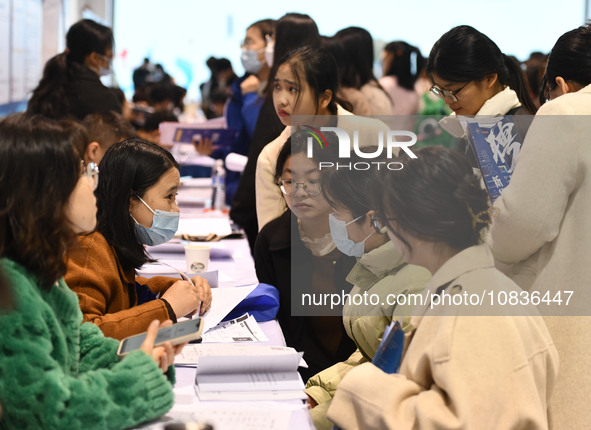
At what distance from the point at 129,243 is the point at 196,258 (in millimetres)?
654

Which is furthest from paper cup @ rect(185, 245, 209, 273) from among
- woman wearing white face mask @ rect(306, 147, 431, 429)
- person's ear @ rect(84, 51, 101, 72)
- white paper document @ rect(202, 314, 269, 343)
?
person's ear @ rect(84, 51, 101, 72)

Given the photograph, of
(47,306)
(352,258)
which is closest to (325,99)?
(352,258)

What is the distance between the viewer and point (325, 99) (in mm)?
2936

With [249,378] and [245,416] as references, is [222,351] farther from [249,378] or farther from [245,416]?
[245,416]

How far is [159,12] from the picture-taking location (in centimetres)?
1095

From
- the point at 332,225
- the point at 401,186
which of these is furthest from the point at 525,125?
the point at 401,186

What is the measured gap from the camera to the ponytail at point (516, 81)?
228cm

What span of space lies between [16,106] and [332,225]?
12.4 feet

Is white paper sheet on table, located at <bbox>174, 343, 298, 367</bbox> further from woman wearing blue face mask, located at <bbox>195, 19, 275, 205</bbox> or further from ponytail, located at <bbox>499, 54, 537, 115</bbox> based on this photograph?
woman wearing blue face mask, located at <bbox>195, 19, 275, 205</bbox>

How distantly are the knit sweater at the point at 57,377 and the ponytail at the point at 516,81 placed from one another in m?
1.44

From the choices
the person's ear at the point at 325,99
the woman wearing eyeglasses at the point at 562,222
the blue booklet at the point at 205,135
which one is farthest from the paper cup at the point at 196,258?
the blue booklet at the point at 205,135

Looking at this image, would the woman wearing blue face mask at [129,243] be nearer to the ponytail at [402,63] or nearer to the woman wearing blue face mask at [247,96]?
the woman wearing blue face mask at [247,96]

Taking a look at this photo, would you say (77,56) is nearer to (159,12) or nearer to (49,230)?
(49,230)

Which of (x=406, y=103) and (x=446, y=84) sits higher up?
(x=446, y=84)
